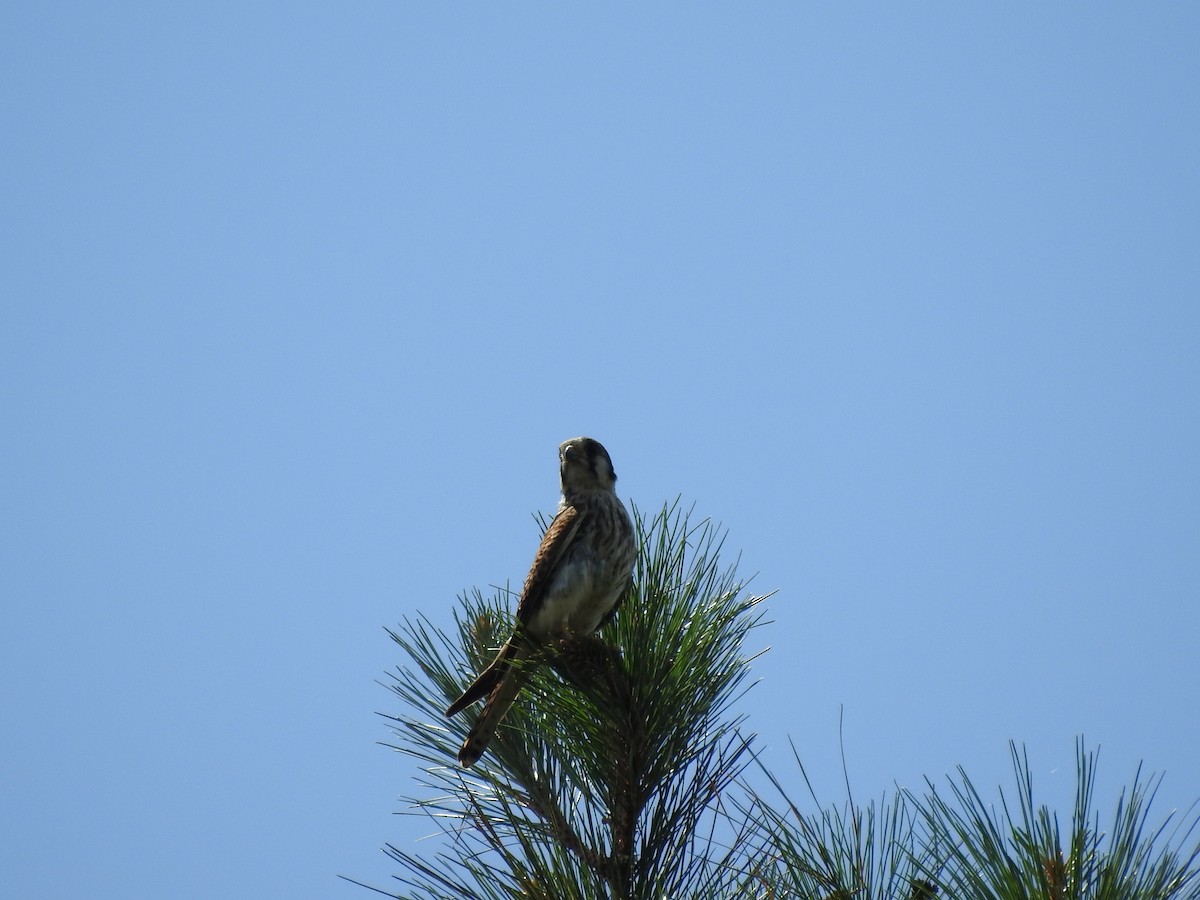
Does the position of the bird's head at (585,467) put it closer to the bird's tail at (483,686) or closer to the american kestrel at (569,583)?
the american kestrel at (569,583)

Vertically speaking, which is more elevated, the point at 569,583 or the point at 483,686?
the point at 569,583

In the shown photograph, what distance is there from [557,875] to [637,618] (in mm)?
686

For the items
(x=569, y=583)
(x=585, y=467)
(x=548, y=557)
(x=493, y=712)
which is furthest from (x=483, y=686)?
(x=585, y=467)

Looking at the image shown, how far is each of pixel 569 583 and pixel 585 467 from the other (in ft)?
3.19

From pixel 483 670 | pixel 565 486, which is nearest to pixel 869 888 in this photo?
pixel 483 670

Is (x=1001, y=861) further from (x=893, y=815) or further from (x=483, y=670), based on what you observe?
(x=483, y=670)

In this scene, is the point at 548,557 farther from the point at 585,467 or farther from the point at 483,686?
the point at 483,686

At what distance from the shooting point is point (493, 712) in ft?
10.8

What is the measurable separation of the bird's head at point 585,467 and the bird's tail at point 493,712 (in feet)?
5.48

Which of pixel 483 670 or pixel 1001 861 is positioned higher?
pixel 483 670

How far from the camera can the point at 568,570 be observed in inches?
165

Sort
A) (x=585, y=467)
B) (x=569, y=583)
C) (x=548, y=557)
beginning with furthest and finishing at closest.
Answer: (x=585, y=467), (x=548, y=557), (x=569, y=583)

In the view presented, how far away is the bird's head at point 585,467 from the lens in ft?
16.3

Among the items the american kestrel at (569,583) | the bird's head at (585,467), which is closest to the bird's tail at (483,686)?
the american kestrel at (569,583)
